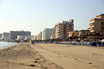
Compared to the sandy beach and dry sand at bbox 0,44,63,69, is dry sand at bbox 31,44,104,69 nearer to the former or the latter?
the sandy beach

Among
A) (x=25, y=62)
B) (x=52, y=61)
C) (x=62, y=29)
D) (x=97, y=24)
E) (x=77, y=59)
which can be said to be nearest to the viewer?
(x=25, y=62)

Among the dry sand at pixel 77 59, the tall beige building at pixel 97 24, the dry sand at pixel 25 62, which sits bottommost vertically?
the dry sand at pixel 77 59

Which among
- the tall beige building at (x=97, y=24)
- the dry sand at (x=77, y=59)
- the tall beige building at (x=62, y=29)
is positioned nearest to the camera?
the dry sand at (x=77, y=59)

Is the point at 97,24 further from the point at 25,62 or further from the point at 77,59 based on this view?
the point at 25,62

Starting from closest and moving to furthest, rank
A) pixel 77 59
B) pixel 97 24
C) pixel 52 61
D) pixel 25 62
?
pixel 25 62 < pixel 52 61 < pixel 77 59 < pixel 97 24

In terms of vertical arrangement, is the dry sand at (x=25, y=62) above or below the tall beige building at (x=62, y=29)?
below

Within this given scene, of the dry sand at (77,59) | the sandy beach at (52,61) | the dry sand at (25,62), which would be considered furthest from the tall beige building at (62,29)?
the dry sand at (25,62)

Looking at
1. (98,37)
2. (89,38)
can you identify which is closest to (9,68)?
(98,37)

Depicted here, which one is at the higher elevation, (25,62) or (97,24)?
(97,24)

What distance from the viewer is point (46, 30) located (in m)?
196

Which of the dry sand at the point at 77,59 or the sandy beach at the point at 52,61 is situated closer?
the sandy beach at the point at 52,61

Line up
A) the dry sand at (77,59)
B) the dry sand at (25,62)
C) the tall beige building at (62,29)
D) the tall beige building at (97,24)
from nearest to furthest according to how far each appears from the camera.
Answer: the dry sand at (25,62), the dry sand at (77,59), the tall beige building at (97,24), the tall beige building at (62,29)

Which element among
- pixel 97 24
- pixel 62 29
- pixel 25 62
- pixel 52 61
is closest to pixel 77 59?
pixel 52 61

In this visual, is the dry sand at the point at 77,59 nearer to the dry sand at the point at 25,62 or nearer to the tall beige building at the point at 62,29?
the dry sand at the point at 25,62
